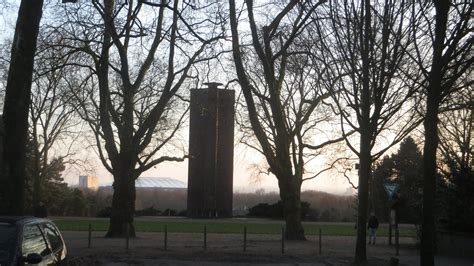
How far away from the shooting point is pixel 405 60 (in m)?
20.2

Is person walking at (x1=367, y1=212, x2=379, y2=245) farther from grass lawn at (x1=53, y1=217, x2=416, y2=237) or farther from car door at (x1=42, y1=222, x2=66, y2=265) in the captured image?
car door at (x1=42, y1=222, x2=66, y2=265)

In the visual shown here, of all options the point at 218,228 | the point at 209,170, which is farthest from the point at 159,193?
the point at 218,228

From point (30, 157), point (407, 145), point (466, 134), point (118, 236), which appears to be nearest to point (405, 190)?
point (466, 134)

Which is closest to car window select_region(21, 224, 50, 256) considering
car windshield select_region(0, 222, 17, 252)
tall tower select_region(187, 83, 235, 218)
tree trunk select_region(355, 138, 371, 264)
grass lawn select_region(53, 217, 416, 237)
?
car windshield select_region(0, 222, 17, 252)

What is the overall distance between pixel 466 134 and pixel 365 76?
25146mm

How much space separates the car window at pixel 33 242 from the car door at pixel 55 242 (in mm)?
282

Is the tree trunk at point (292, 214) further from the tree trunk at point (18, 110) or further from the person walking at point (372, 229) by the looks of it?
the tree trunk at point (18, 110)

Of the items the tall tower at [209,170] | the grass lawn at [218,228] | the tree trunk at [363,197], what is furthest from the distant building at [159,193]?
the tree trunk at [363,197]

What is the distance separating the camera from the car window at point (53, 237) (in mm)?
9633

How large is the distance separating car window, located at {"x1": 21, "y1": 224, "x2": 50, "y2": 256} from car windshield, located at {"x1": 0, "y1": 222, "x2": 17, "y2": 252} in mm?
162

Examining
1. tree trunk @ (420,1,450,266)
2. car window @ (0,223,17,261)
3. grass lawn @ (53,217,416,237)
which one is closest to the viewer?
car window @ (0,223,17,261)

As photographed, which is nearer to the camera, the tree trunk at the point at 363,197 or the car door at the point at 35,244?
the car door at the point at 35,244

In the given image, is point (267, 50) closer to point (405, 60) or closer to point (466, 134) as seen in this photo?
point (405, 60)

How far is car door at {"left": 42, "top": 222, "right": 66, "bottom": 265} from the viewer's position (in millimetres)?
9543
